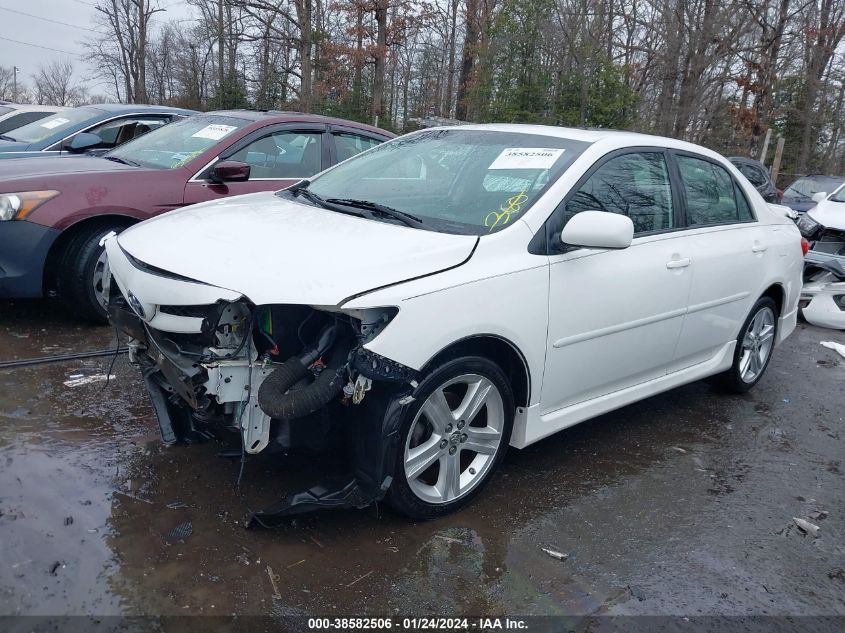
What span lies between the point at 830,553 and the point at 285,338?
260 cm

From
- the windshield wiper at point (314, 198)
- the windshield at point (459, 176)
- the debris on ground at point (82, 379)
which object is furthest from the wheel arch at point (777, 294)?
the debris on ground at point (82, 379)

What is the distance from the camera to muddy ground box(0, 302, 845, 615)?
8.59 ft

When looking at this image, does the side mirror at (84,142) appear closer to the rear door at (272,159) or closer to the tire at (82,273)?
the rear door at (272,159)

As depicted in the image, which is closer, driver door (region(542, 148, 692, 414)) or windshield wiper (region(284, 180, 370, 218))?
driver door (region(542, 148, 692, 414))

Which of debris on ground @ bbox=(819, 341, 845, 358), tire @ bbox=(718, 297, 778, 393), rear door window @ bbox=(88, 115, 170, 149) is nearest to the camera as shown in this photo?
tire @ bbox=(718, 297, 778, 393)

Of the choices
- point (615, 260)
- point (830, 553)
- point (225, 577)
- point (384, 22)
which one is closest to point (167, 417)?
point (225, 577)

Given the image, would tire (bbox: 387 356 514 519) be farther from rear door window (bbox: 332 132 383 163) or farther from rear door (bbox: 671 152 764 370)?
rear door window (bbox: 332 132 383 163)

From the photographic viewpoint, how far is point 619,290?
11.7ft

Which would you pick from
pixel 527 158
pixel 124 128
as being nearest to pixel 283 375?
pixel 527 158

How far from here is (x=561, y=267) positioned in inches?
130

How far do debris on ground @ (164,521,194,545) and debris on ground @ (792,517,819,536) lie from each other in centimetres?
280

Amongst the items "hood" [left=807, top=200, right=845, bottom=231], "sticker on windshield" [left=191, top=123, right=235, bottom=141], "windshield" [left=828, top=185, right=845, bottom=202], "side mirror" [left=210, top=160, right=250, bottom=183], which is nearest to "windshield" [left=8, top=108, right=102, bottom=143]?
"sticker on windshield" [left=191, top=123, right=235, bottom=141]

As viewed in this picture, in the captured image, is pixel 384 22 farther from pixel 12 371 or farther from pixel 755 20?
pixel 12 371

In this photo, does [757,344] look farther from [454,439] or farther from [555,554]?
[454,439]
